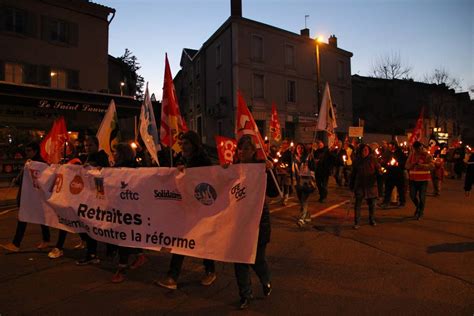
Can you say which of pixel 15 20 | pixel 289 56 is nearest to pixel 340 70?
pixel 289 56

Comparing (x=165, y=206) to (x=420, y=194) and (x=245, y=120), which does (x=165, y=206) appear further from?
(x=420, y=194)

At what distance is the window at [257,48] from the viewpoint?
30.2 meters

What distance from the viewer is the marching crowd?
172 inches

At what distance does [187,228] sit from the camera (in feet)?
15.0

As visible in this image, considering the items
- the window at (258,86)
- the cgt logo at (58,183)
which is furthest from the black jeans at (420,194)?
the window at (258,86)

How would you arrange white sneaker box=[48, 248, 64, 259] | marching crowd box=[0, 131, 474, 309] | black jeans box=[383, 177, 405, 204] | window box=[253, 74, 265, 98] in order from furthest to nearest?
window box=[253, 74, 265, 98]
black jeans box=[383, 177, 405, 204]
white sneaker box=[48, 248, 64, 259]
marching crowd box=[0, 131, 474, 309]

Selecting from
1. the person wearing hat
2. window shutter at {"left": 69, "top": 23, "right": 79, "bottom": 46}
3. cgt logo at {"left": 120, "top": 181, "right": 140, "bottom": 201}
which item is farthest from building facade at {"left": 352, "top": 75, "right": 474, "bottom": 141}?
cgt logo at {"left": 120, "top": 181, "right": 140, "bottom": 201}

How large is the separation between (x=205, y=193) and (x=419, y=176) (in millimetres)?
6468

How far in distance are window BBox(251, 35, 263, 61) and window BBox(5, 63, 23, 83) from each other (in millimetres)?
16592

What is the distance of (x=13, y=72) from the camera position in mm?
19359

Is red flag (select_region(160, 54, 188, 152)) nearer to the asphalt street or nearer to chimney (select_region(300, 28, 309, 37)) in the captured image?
the asphalt street

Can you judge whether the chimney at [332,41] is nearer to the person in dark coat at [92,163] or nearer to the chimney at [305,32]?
the chimney at [305,32]

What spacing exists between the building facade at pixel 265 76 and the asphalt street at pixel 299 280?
20676mm

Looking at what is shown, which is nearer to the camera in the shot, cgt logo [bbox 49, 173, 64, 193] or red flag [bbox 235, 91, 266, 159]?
red flag [bbox 235, 91, 266, 159]
